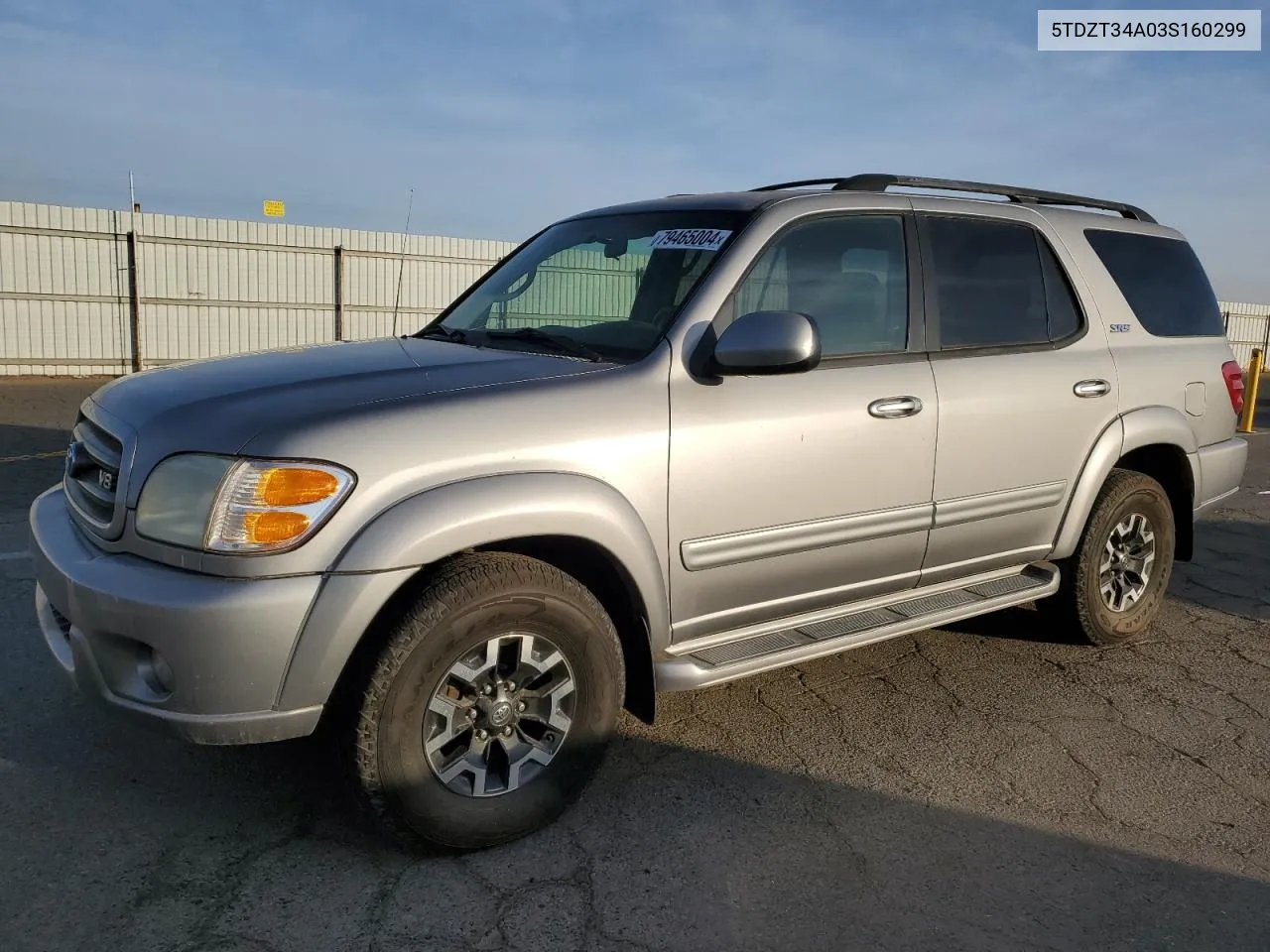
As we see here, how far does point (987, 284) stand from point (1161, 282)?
1.27m

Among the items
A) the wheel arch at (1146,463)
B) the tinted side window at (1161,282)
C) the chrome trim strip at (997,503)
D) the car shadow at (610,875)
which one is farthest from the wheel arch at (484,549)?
the tinted side window at (1161,282)

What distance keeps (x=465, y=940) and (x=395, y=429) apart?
123 centimetres

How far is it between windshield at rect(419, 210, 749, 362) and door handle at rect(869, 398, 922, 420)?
74 cm

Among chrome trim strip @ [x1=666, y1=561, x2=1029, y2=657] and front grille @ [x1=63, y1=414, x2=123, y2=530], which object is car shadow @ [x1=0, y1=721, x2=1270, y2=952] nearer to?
chrome trim strip @ [x1=666, y1=561, x2=1029, y2=657]

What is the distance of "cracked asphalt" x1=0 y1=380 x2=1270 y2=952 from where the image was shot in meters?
2.51

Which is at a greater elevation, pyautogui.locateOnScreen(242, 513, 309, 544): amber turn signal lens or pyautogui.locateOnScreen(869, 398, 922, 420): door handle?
pyautogui.locateOnScreen(869, 398, 922, 420): door handle

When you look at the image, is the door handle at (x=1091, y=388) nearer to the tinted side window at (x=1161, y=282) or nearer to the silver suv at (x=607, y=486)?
the silver suv at (x=607, y=486)

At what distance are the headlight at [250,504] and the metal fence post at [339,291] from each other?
15.3 m

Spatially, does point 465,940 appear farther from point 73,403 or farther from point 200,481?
point 73,403

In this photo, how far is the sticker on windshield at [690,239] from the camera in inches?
135

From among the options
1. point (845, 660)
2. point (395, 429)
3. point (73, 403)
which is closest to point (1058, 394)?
point (845, 660)

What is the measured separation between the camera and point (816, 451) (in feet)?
11.0

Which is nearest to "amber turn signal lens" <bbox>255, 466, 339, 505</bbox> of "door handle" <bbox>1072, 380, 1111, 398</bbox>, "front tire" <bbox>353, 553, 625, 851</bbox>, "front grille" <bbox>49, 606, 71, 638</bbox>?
"front tire" <bbox>353, 553, 625, 851</bbox>

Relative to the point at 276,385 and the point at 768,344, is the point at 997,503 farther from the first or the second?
the point at 276,385
